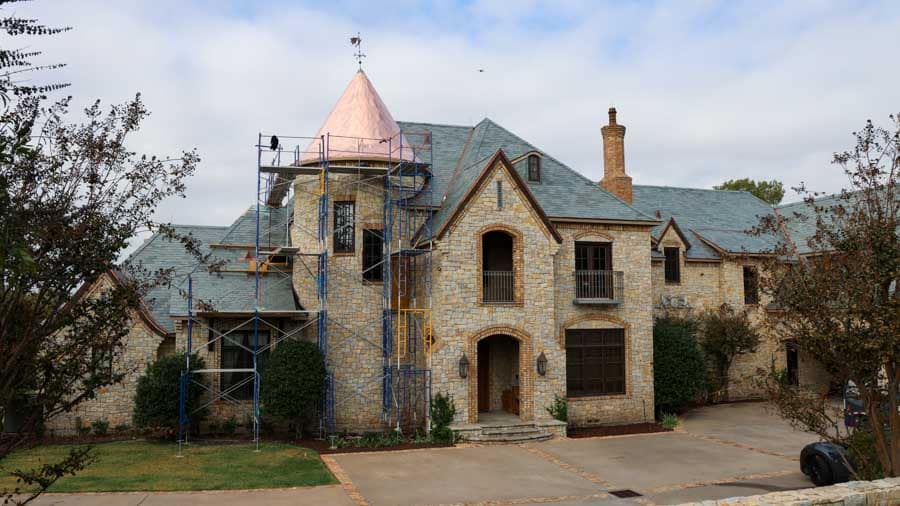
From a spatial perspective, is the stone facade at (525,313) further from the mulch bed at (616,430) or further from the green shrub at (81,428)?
the green shrub at (81,428)

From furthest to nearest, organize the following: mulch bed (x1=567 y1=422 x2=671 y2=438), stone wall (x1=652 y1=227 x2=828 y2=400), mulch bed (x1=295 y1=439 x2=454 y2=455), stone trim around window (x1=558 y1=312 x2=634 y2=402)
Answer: stone wall (x1=652 y1=227 x2=828 y2=400) → stone trim around window (x1=558 y1=312 x2=634 y2=402) → mulch bed (x1=567 y1=422 x2=671 y2=438) → mulch bed (x1=295 y1=439 x2=454 y2=455)

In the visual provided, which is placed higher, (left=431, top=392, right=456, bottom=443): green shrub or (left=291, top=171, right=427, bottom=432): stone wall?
(left=291, top=171, right=427, bottom=432): stone wall

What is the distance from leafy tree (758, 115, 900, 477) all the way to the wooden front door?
11.5 meters

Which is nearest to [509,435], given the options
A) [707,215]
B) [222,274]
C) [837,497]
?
[222,274]

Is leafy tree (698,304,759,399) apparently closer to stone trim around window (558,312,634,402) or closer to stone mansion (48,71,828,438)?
stone mansion (48,71,828,438)

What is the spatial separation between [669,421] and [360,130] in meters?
13.6

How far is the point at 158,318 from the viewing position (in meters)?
21.6

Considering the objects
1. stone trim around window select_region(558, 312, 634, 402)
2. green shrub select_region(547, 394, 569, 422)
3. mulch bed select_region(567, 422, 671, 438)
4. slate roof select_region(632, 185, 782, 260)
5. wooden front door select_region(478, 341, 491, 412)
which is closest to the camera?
green shrub select_region(547, 394, 569, 422)

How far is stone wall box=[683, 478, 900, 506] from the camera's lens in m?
10.1

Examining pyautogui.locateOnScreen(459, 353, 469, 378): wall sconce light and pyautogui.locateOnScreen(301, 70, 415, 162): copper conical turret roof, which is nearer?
pyautogui.locateOnScreen(459, 353, 469, 378): wall sconce light

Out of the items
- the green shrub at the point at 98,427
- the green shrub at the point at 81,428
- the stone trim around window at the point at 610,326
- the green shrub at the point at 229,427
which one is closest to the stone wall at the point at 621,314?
the stone trim around window at the point at 610,326

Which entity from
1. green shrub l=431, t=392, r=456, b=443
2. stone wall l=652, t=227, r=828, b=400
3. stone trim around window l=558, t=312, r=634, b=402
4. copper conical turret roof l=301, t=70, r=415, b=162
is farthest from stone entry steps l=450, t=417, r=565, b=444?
stone wall l=652, t=227, r=828, b=400

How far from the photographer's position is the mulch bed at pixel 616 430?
21.2 metres

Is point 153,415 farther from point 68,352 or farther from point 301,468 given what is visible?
point 68,352
